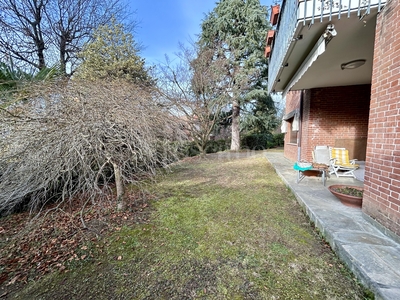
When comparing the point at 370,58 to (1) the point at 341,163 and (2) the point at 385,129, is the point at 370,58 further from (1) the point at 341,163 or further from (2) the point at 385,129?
(1) the point at 341,163

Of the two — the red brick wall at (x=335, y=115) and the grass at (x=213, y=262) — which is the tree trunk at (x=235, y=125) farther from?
the grass at (x=213, y=262)

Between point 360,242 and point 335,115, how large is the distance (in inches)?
228

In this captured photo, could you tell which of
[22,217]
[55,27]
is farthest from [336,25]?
[55,27]

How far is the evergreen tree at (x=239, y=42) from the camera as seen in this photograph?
42.8 feet

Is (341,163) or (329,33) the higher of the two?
(329,33)

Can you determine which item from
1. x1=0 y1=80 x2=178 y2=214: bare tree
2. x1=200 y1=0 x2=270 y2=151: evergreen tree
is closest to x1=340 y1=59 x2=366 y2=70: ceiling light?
x1=0 y1=80 x2=178 y2=214: bare tree

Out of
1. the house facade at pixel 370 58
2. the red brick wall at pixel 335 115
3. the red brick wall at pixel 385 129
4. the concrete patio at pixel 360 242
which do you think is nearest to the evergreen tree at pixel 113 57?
Result: the red brick wall at pixel 335 115

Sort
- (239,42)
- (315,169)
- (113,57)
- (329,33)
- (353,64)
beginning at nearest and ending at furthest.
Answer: (329,33)
(353,64)
(315,169)
(113,57)
(239,42)

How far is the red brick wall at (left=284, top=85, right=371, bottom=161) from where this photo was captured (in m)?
6.41

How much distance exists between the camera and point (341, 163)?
18.4 ft

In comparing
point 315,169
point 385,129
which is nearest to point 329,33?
point 385,129

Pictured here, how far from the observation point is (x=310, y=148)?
22.4 feet

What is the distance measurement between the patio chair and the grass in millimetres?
2664

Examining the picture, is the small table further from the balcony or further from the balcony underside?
the balcony
